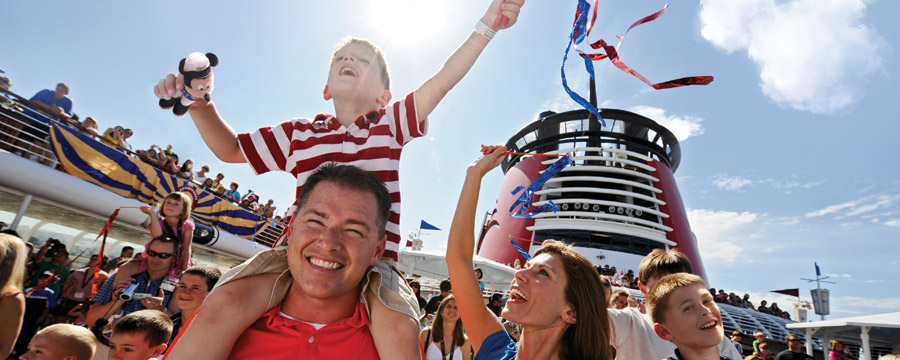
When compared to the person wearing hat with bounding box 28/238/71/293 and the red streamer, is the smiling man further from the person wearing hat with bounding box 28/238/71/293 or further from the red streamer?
the person wearing hat with bounding box 28/238/71/293

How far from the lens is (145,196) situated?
A: 8.71 meters

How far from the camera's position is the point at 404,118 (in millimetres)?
2041

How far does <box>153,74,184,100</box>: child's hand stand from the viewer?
181cm

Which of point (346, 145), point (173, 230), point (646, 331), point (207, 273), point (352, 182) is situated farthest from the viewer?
point (173, 230)

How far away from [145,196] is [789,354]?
12.2 metres

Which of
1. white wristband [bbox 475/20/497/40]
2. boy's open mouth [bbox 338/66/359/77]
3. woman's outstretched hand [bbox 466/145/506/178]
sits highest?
white wristband [bbox 475/20/497/40]

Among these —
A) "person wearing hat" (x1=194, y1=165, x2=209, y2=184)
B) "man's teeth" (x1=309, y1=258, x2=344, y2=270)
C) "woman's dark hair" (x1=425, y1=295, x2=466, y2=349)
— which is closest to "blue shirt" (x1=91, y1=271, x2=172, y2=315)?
"man's teeth" (x1=309, y1=258, x2=344, y2=270)

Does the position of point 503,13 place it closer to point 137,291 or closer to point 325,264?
point 325,264

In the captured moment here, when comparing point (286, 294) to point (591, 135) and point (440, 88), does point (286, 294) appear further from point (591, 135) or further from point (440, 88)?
point (591, 135)

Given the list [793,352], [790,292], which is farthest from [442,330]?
[790,292]

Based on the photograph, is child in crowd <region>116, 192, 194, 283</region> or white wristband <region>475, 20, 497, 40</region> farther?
child in crowd <region>116, 192, 194, 283</region>

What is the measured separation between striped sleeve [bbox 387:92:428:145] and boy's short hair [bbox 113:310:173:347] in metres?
2.03

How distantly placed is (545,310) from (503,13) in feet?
4.97

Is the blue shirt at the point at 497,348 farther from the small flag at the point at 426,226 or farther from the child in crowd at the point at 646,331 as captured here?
the small flag at the point at 426,226
